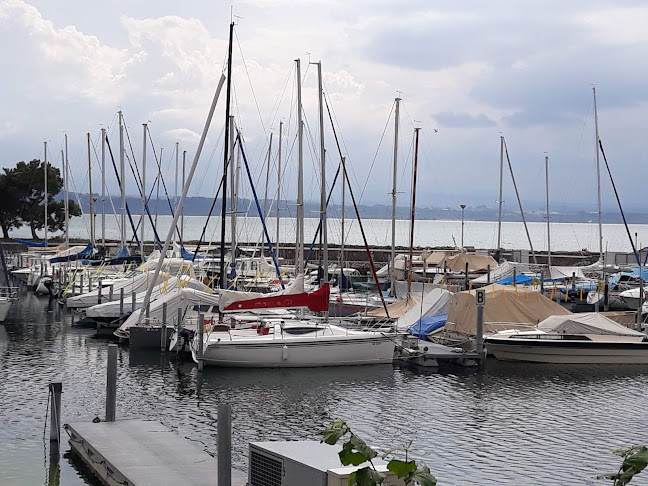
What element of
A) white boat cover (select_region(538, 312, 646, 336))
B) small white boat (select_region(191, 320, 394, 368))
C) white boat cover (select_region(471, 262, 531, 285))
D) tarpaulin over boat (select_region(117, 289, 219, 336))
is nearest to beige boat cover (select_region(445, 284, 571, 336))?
white boat cover (select_region(538, 312, 646, 336))

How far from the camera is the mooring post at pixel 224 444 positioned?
44.4ft

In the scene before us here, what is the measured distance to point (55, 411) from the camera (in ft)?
61.5

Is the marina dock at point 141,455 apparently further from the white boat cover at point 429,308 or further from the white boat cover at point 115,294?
the white boat cover at point 115,294

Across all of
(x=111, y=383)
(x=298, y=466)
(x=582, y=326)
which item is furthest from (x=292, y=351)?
(x=298, y=466)

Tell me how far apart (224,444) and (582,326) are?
861 inches

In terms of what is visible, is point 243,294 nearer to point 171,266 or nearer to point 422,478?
point 171,266

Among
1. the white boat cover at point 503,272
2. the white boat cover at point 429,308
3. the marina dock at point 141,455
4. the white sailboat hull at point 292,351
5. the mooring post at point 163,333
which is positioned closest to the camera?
the marina dock at point 141,455

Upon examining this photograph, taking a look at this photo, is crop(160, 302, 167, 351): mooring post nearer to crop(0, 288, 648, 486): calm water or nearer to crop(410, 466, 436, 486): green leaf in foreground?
crop(0, 288, 648, 486): calm water

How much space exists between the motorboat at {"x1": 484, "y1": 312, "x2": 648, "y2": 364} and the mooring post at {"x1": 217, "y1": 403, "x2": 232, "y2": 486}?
19.6 meters

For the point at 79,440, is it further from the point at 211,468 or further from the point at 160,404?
the point at 160,404

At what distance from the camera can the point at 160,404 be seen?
24.5m

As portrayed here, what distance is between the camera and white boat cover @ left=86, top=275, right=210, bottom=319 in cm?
3897

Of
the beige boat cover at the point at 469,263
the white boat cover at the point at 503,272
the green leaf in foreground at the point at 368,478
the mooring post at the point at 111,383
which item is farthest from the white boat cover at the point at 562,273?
the green leaf in foreground at the point at 368,478

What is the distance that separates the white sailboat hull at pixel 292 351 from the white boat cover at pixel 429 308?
5.69m
